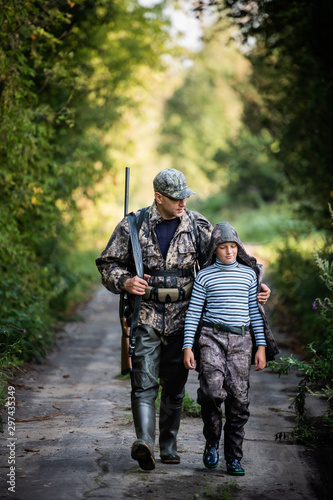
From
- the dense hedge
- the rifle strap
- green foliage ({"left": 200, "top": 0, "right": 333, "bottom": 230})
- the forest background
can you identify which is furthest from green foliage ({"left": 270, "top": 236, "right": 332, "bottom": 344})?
the rifle strap

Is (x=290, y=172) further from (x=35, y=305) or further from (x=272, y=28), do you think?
(x=35, y=305)

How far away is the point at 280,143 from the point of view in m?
12.3

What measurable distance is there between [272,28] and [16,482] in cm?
765

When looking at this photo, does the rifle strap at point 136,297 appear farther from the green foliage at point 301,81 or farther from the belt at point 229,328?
the green foliage at point 301,81

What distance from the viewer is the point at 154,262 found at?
4.84m

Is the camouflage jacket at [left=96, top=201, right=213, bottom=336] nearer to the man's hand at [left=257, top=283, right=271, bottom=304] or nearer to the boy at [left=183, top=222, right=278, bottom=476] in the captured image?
the boy at [left=183, top=222, right=278, bottom=476]

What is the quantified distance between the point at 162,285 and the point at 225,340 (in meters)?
0.60

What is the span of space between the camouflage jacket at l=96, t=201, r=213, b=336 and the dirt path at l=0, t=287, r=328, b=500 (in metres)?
1.05

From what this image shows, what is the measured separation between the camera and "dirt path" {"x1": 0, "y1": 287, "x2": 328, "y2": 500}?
4.26m

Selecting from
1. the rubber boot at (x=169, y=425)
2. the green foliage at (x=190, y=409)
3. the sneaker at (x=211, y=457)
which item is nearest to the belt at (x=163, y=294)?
the rubber boot at (x=169, y=425)

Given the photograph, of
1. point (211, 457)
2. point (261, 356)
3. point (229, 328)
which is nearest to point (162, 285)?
point (229, 328)

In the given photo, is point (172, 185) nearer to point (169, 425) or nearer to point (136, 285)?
point (136, 285)

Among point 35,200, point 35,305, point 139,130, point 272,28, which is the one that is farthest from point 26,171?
point 139,130

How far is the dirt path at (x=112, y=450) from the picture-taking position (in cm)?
426
